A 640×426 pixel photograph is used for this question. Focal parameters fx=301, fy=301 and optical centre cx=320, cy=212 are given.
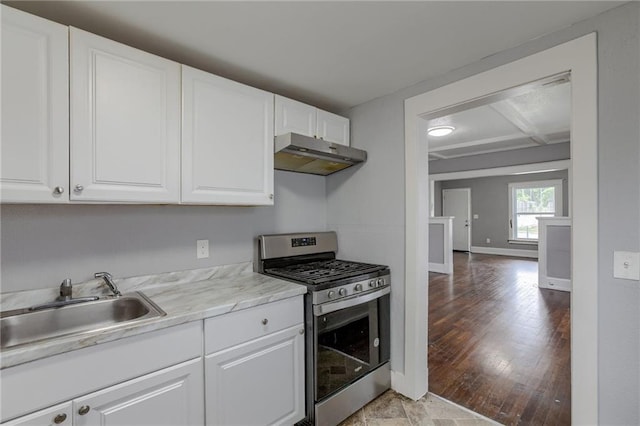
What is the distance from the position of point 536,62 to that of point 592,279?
1143 mm

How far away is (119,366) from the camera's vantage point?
1188mm

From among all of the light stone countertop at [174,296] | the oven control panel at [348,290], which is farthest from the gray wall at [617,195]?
the light stone countertop at [174,296]

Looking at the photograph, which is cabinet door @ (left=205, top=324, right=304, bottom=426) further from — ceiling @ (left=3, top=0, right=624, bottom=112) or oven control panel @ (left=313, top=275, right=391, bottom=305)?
ceiling @ (left=3, top=0, right=624, bottom=112)

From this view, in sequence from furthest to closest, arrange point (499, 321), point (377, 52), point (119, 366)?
1. point (499, 321)
2. point (377, 52)
3. point (119, 366)

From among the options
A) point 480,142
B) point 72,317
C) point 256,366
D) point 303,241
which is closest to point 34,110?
point 72,317

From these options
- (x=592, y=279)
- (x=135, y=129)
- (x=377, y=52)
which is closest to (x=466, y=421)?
(x=592, y=279)

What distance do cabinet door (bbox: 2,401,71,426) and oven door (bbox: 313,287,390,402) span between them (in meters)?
1.12

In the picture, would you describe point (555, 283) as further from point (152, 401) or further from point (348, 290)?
point (152, 401)

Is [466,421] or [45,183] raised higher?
[45,183]

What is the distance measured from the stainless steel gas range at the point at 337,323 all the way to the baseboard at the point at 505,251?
7.66 metres

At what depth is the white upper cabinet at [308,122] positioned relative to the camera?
6.79ft

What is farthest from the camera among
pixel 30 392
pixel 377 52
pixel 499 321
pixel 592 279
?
pixel 499 321

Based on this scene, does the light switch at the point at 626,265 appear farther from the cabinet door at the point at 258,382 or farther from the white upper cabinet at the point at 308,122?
the white upper cabinet at the point at 308,122

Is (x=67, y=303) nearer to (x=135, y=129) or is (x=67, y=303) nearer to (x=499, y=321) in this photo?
(x=135, y=129)
